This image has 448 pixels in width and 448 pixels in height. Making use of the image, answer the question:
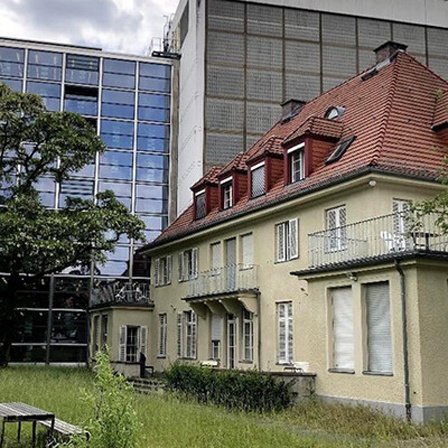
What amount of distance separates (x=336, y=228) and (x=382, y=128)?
348cm

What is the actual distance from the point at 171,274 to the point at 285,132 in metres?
8.46

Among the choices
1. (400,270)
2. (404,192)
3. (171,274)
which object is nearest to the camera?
(400,270)

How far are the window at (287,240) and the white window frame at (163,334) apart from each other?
10.7 meters

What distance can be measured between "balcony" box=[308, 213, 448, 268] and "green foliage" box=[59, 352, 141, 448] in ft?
31.9

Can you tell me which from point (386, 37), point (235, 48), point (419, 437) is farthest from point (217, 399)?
point (386, 37)

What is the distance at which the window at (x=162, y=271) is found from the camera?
106ft

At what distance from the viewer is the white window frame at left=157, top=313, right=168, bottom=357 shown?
1252 inches

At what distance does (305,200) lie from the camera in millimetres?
20781

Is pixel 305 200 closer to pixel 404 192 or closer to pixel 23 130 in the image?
pixel 404 192

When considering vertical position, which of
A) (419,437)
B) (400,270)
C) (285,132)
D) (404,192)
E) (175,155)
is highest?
(175,155)

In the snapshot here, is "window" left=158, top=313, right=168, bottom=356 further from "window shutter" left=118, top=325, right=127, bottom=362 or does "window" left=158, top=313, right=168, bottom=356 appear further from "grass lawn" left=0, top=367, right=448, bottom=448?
"grass lawn" left=0, top=367, right=448, bottom=448

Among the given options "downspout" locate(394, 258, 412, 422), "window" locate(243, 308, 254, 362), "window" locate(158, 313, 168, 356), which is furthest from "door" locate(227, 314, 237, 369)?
"downspout" locate(394, 258, 412, 422)

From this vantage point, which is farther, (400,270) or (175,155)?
(175,155)

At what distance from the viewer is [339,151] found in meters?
21.1
